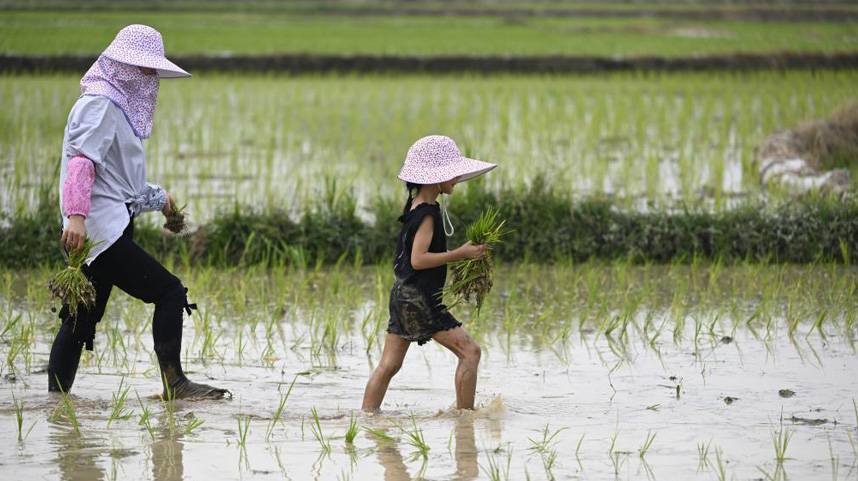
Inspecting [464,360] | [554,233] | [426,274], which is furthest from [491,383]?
[554,233]

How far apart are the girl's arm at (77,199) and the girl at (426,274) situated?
0.90 m

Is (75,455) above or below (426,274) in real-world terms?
below

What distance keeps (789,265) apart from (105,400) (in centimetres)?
342

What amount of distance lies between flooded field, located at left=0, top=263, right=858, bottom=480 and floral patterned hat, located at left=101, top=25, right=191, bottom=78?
3.29 feet

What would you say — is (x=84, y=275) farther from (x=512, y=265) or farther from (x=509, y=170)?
(x=509, y=170)

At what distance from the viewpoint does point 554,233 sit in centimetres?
583

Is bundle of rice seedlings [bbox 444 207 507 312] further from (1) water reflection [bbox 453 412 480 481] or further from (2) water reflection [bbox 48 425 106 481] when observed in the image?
(2) water reflection [bbox 48 425 106 481]

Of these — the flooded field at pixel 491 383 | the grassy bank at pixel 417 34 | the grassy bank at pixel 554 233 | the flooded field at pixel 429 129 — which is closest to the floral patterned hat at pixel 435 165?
the flooded field at pixel 491 383

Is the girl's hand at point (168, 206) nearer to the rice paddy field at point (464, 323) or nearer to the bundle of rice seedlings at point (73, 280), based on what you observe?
the bundle of rice seedlings at point (73, 280)

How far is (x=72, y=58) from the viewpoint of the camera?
13320 millimetres

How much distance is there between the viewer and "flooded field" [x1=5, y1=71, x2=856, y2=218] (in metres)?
7.07

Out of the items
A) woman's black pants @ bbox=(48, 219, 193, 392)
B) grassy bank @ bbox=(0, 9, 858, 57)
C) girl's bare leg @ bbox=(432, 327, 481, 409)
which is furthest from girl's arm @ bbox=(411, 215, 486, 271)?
grassy bank @ bbox=(0, 9, 858, 57)

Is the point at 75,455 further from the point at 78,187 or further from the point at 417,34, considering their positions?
the point at 417,34

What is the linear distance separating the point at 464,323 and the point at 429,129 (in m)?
4.95
